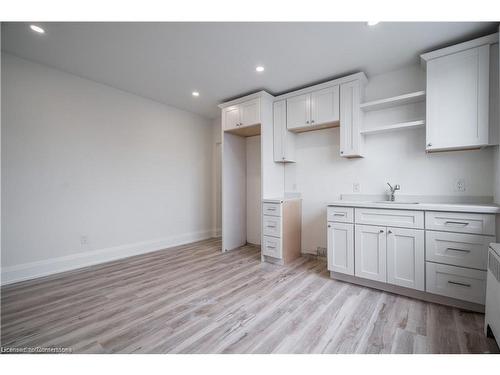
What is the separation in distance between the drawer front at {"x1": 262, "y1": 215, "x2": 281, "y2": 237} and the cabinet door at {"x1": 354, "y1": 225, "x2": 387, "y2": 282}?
1.03 metres

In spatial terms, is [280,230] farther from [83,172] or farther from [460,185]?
[83,172]

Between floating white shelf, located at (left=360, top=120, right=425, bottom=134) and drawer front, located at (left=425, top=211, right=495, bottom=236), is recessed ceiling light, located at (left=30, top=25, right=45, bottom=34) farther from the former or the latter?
drawer front, located at (left=425, top=211, right=495, bottom=236)

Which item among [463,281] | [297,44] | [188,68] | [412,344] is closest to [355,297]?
[412,344]

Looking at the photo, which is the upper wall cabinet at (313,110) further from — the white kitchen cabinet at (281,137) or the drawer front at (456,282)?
the drawer front at (456,282)

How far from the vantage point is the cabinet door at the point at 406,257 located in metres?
2.10

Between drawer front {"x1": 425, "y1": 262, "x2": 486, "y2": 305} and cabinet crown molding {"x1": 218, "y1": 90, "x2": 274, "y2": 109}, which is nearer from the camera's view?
drawer front {"x1": 425, "y1": 262, "x2": 486, "y2": 305}

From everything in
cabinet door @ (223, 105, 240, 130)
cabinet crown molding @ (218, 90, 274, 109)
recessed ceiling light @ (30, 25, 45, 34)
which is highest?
recessed ceiling light @ (30, 25, 45, 34)

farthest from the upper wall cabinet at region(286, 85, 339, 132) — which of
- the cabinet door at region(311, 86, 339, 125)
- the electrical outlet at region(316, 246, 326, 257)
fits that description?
the electrical outlet at region(316, 246, 326, 257)

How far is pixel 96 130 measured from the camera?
3.20m

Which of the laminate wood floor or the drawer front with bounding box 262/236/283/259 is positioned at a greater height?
the drawer front with bounding box 262/236/283/259

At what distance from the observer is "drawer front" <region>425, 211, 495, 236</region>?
183 centimetres

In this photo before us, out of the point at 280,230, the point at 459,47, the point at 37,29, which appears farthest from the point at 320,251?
the point at 37,29

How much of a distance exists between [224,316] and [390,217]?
1.86 meters

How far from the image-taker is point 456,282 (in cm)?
194
